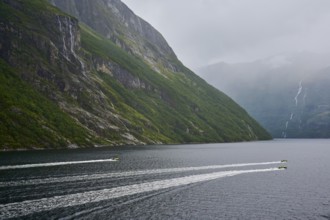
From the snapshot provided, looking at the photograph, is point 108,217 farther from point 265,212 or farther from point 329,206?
point 329,206

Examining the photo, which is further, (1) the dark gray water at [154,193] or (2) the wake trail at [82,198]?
(1) the dark gray water at [154,193]

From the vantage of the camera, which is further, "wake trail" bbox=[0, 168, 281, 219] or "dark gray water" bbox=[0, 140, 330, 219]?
"dark gray water" bbox=[0, 140, 330, 219]

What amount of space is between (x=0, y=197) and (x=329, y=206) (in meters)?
68.9

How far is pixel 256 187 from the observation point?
312 ft

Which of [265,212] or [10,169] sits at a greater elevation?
[10,169]

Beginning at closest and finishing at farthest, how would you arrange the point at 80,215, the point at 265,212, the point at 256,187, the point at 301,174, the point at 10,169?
the point at 80,215, the point at 265,212, the point at 256,187, the point at 10,169, the point at 301,174

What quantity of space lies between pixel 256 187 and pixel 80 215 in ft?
173

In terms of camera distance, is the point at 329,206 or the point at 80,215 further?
the point at 329,206

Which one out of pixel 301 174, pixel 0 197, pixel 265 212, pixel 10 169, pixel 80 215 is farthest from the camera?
pixel 301 174

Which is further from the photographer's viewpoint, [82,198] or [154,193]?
[154,193]

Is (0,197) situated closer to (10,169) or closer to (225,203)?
(10,169)

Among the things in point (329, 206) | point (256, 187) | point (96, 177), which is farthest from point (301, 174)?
point (96, 177)

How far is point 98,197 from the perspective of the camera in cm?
7556

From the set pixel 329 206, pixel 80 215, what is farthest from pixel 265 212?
pixel 80 215
